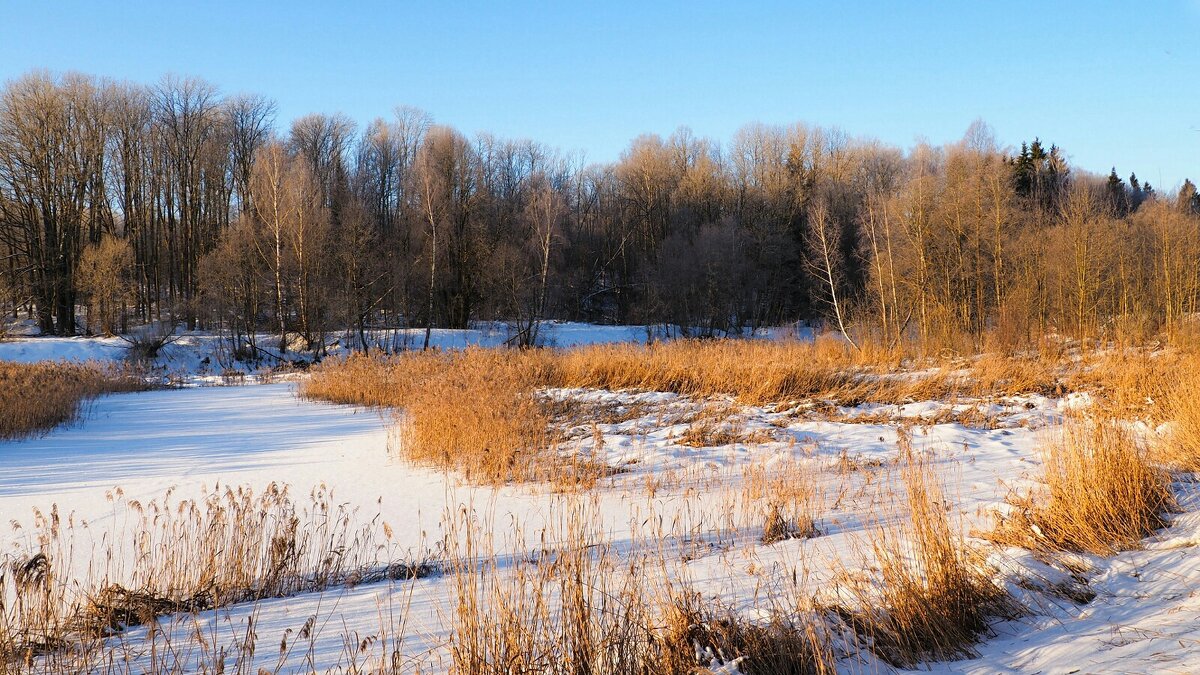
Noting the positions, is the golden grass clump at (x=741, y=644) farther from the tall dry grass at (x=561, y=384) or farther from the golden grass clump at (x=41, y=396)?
the golden grass clump at (x=41, y=396)

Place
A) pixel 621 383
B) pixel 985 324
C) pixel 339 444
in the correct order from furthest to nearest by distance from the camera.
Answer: pixel 985 324
pixel 621 383
pixel 339 444

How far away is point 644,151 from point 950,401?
40.9 meters

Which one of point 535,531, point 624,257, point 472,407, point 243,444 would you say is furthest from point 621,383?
point 624,257

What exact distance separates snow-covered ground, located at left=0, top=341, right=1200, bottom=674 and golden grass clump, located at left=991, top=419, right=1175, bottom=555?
180 mm

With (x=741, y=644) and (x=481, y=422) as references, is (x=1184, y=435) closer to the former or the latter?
(x=741, y=644)

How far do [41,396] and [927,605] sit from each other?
1355 centimetres

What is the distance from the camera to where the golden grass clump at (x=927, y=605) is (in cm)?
297

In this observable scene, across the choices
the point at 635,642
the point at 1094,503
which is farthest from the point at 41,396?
the point at 1094,503

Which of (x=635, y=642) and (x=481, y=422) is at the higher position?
(x=481, y=422)

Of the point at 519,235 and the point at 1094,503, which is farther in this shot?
the point at 519,235

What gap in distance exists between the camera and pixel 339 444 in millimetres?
9805

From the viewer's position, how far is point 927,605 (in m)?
3.13

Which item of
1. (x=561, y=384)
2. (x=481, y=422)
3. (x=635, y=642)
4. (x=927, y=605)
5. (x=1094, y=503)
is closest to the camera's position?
(x=635, y=642)

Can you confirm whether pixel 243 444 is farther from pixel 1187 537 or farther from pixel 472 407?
pixel 1187 537
